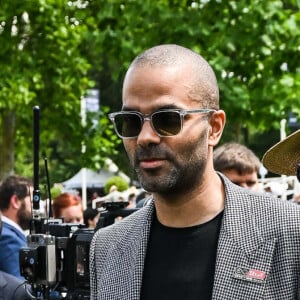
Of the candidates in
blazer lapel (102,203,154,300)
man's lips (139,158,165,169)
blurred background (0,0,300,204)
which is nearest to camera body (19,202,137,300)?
blazer lapel (102,203,154,300)

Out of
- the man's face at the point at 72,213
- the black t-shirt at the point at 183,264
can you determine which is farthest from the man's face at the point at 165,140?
the man's face at the point at 72,213

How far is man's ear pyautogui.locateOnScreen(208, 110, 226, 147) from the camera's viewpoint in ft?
9.69

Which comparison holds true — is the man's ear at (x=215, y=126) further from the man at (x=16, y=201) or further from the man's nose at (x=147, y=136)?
the man at (x=16, y=201)

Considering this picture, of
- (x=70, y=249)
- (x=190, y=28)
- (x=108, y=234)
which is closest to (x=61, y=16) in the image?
(x=190, y=28)

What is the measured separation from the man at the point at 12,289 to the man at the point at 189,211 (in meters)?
2.34

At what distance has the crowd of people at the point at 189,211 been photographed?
2.79 meters

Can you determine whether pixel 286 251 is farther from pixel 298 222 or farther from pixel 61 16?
pixel 61 16

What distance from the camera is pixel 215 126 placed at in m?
2.98

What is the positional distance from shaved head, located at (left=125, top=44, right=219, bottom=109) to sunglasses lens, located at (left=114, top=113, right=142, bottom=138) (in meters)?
0.14

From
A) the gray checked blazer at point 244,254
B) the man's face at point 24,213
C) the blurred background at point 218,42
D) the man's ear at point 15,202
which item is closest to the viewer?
the gray checked blazer at point 244,254

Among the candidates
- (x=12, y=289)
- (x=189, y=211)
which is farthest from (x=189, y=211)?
(x=12, y=289)

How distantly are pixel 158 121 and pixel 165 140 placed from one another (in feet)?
0.18

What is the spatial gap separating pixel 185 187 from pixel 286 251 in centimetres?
33

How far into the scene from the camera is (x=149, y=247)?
300cm
